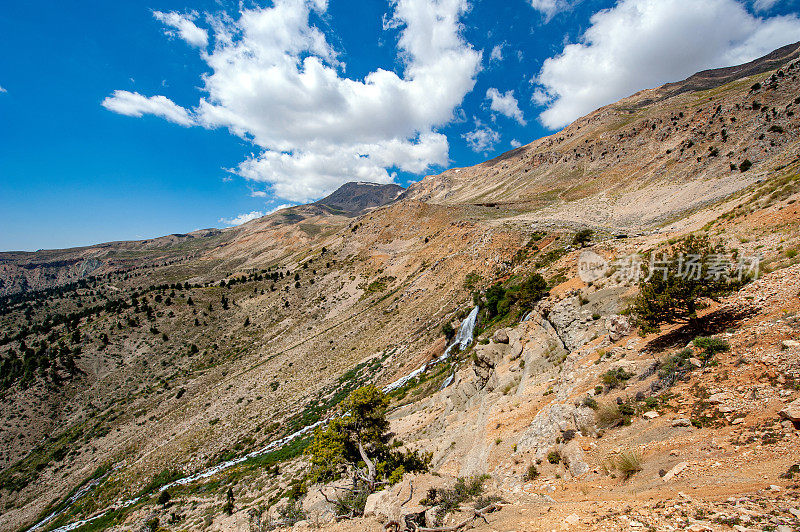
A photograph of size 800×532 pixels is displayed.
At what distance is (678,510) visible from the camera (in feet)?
15.6

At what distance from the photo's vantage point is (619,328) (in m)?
12.9

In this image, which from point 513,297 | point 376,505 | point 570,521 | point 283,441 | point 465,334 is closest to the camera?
point 570,521

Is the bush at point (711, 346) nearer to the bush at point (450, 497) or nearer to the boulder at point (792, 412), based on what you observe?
the boulder at point (792, 412)

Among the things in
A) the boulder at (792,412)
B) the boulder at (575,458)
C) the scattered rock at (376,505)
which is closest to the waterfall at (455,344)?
the scattered rock at (376,505)

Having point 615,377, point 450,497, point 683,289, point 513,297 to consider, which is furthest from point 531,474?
point 513,297

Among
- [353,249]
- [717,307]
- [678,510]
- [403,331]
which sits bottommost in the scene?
[403,331]

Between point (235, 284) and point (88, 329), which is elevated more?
point (235, 284)

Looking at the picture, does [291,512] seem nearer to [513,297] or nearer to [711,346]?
[711,346]

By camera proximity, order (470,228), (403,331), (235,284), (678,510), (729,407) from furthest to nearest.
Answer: (235,284)
(470,228)
(403,331)
(729,407)
(678,510)

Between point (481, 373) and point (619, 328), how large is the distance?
8.74m

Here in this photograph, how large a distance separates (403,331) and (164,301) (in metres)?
71.0

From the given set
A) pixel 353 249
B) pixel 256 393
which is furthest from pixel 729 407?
pixel 353 249

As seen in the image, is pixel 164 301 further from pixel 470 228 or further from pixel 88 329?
pixel 470 228

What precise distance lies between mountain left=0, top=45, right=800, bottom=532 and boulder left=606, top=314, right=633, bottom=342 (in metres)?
0.11
